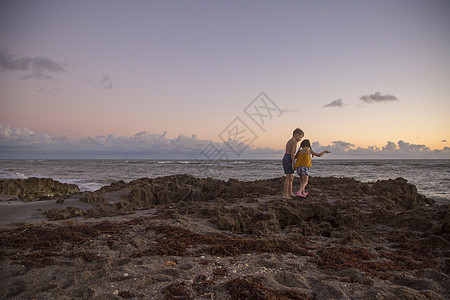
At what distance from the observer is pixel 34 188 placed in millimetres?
11570

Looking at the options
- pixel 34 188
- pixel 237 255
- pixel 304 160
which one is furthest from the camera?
pixel 34 188

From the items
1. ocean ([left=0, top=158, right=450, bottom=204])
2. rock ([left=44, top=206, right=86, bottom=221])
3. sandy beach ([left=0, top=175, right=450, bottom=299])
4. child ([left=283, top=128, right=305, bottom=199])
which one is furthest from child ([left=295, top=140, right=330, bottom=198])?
ocean ([left=0, top=158, right=450, bottom=204])

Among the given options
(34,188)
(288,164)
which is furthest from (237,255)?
(34,188)

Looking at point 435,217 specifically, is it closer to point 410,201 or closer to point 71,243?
point 410,201

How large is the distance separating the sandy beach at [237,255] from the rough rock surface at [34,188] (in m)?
5.80

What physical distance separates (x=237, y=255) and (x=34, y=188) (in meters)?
12.1

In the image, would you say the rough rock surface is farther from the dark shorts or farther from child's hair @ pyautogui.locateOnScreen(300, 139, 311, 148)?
child's hair @ pyautogui.locateOnScreen(300, 139, 311, 148)

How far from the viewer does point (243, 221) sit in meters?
4.94

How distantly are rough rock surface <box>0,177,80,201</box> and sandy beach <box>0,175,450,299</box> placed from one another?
5800 mm

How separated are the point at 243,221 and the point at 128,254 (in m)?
2.31

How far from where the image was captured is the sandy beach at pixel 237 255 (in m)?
2.40

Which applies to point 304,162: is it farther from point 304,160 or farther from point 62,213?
point 62,213

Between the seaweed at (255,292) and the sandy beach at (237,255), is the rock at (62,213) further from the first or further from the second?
the seaweed at (255,292)

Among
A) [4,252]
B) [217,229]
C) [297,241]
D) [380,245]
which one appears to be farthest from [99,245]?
[380,245]
